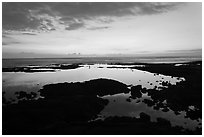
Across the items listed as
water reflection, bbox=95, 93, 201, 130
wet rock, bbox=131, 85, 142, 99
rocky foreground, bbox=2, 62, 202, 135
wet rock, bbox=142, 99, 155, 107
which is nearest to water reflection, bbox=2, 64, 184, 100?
wet rock, bbox=131, 85, 142, 99

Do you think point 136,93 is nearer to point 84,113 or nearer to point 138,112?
point 138,112

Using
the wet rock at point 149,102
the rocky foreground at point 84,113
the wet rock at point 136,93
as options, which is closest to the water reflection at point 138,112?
the wet rock at point 149,102

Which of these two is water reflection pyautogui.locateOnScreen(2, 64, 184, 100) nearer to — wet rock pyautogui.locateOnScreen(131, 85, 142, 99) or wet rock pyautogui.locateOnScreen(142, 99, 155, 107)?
wet rock pyautogui.locateOnScreen(131, 85, 142, 99)

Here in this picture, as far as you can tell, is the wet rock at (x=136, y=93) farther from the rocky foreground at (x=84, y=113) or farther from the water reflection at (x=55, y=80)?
the water reflection at (x=55, y=80)

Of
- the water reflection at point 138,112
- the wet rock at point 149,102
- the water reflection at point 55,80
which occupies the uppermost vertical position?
the water reflection at point 55,80

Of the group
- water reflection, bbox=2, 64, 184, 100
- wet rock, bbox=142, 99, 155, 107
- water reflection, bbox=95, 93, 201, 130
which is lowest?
water reflection, bbox=95, 93, 201, 130

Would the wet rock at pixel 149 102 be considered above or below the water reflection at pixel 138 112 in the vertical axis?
above

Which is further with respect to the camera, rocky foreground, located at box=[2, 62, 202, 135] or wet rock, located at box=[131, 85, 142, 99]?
wet rock, located at box=[131, 85, 142, 99]

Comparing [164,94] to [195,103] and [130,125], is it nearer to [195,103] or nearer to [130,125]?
[195,103]

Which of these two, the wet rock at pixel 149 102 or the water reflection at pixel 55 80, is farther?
the water reflection at pixel 55 80

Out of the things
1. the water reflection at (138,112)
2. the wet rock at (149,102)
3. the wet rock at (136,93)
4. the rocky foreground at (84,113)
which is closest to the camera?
the rocky foreground at (84,113)

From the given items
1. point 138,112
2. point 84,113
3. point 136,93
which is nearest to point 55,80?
point 136,93

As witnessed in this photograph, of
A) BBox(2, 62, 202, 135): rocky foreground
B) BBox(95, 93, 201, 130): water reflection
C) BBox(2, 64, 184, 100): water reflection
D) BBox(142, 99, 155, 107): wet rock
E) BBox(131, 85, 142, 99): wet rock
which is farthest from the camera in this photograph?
BBox(2, 64, 184, 100): water reflection

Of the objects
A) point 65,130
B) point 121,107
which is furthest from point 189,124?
point 65,130
